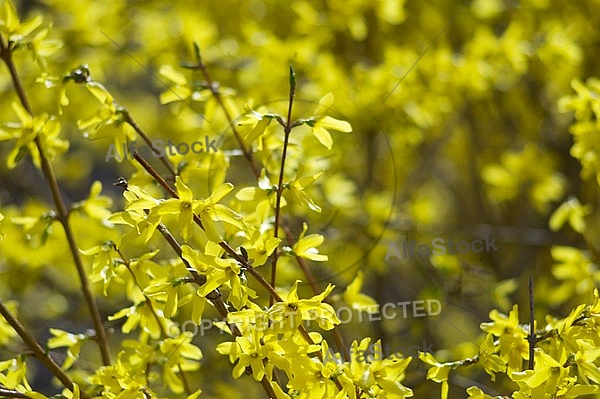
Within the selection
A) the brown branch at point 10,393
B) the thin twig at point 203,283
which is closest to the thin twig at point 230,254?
the thin twig at point 203,283

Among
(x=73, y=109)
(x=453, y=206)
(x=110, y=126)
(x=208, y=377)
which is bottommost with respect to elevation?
(x=453, y=206)

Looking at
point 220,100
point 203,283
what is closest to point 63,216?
point 220,100

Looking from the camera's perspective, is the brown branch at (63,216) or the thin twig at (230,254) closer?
the thin twig at (230,254)

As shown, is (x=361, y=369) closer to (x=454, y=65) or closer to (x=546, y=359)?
(x=546, y=359)

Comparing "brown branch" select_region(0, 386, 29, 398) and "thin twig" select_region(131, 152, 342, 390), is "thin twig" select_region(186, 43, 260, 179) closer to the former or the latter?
"thin twig" select_region(131, 152, 342, 390)

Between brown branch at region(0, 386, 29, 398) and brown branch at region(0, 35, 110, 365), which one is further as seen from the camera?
brown branch at region(0, 35, 110, 365)

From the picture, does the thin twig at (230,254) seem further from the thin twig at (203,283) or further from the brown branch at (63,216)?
the brown branch at (63,216)

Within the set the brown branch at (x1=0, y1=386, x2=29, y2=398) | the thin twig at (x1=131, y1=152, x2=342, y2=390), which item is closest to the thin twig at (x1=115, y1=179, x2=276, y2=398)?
the thin twig at (x1=131, y1=152, x2=342, y2=390)

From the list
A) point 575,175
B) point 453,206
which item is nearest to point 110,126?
point 575,175

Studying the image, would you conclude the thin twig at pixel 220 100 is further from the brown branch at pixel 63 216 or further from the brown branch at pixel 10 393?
the brown branch at pixel 10 393

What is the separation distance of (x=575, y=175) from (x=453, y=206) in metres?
1.18

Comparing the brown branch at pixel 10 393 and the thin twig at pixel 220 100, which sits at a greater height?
the thin twig at pixel 220 100

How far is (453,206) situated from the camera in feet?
14.7

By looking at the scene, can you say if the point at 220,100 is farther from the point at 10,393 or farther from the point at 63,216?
the point at 10,393
